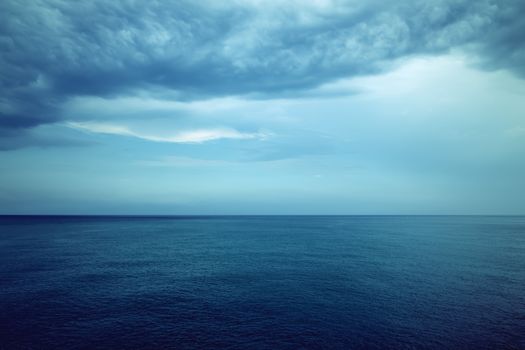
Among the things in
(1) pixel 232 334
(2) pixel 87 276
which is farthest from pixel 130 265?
(1) pixel 232 334

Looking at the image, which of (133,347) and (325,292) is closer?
(133,347)

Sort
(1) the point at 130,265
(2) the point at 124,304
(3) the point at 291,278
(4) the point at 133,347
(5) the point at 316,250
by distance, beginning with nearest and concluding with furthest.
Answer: (4) the point at 133,347
(2) the point at 124,304
(3) the point at 291,278
(1) the point at 130,265
(5) the point at 316,250

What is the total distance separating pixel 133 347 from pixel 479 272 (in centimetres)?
7562

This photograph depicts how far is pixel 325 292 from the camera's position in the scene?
186 feet

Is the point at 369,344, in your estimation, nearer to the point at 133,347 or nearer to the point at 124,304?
the point at 133,347

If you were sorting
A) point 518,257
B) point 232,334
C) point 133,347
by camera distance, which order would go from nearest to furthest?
point 133,347
point 232,334
point 518,257

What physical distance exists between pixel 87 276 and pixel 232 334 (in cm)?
4492

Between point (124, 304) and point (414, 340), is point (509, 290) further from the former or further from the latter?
point (124, 304)

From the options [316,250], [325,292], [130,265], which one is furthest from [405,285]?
[130,265]

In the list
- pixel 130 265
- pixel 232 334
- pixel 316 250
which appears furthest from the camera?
pixel 316 250

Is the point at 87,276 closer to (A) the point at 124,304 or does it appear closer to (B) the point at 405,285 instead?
(A) the point at 124,304

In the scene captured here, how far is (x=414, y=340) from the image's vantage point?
123 feet

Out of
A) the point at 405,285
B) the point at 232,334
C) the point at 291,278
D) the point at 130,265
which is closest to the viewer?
the point at 232,334

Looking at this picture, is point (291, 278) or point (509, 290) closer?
point (509, 290)
